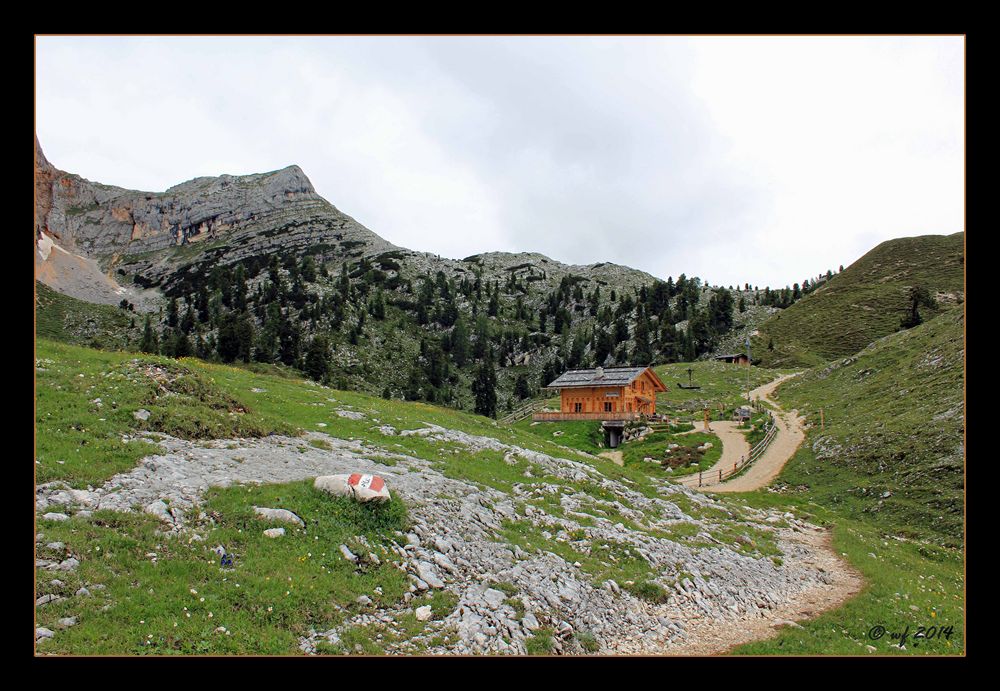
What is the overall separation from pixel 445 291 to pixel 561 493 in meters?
162

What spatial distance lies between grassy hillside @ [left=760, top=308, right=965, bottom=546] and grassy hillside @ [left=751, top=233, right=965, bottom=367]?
2304 inches

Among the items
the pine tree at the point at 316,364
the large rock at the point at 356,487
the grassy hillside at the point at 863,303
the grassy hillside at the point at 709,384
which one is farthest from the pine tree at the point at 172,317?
the large rock at the point at 356,487

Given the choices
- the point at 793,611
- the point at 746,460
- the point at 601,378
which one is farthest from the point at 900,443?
the point at 601,378

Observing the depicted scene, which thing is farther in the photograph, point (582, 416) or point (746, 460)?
point (582, 416)

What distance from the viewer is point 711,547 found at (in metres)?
18.7

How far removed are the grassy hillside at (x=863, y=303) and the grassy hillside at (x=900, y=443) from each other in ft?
192

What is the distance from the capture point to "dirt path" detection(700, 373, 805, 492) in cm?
3791

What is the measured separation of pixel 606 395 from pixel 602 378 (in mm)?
2701

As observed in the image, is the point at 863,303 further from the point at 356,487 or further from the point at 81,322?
the point at 81,322

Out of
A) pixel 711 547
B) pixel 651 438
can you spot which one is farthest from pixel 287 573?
pixel 651 438

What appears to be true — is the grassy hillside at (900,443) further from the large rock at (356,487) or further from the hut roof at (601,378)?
the large rock at (356,487)

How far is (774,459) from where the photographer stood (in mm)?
42875
